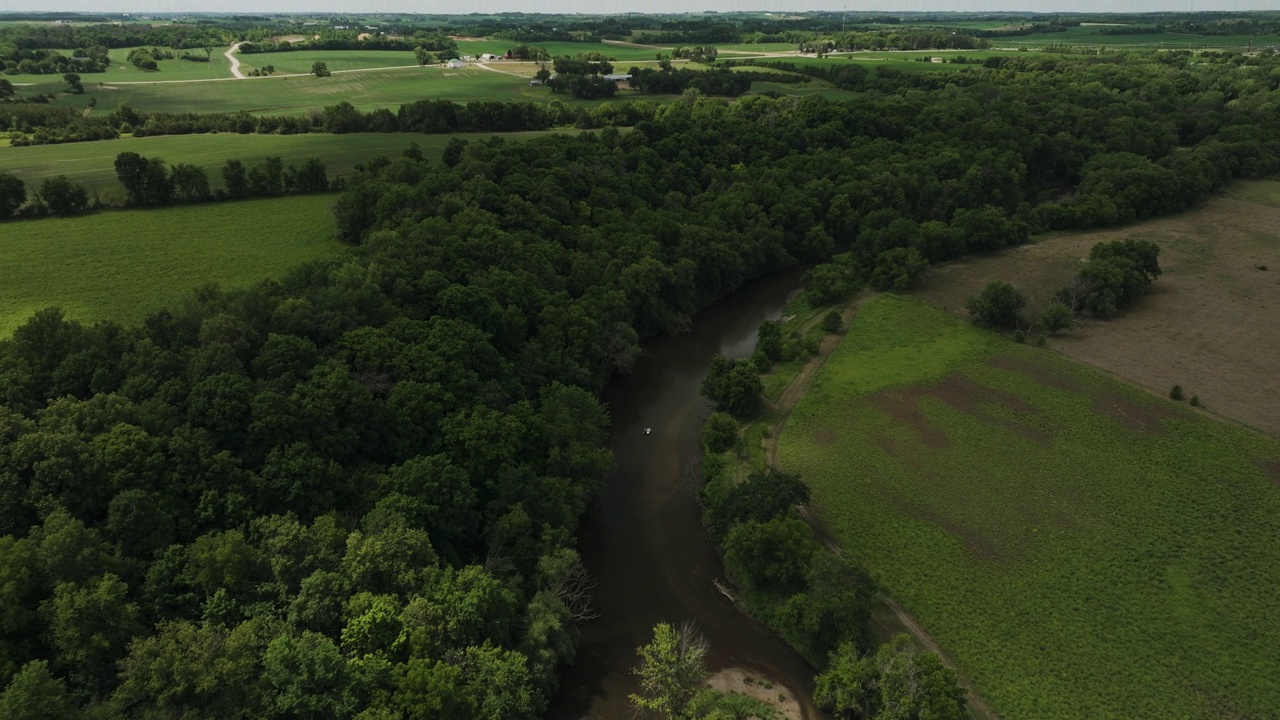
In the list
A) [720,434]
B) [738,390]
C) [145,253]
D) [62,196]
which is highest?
[62,196]

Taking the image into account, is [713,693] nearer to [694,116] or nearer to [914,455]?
[914,455]

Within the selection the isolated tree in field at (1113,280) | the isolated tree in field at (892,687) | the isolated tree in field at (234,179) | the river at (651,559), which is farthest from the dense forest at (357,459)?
the isolated tree in field at (1113,280)

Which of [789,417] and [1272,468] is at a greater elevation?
[1272,468]

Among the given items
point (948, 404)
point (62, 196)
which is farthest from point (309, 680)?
point (62, 196)

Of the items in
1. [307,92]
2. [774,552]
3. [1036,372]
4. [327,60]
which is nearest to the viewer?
[774,552]

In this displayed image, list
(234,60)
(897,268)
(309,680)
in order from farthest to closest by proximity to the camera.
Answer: (234,60) → (897,268) → (309,680)

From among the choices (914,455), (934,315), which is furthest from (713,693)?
(934,315)

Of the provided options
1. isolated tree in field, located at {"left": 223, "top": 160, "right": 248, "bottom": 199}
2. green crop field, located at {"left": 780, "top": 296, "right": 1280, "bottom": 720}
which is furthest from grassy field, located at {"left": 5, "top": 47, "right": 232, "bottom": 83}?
green crop field, located at {"left": 780, "top": 296, "right": 1280, "bottom": 720}

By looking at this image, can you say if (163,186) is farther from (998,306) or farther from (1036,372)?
(1036,372)
